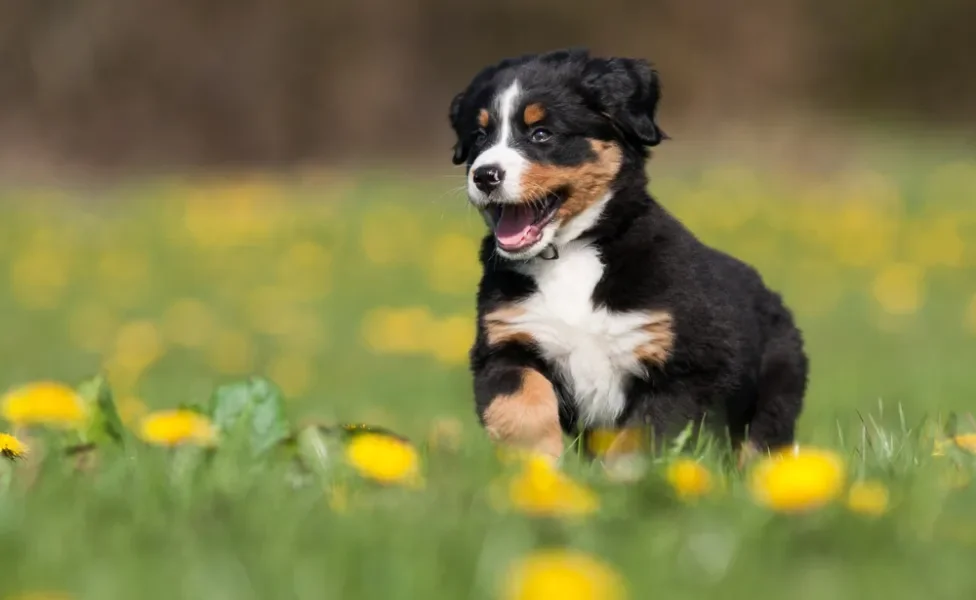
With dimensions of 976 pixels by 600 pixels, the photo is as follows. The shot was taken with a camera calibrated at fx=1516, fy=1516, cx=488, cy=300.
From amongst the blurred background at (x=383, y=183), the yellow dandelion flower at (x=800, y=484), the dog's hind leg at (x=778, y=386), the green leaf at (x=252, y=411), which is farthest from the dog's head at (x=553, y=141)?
the yellow dandelion flower at (x=800, y=484)

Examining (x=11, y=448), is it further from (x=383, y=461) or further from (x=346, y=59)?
(x=346, y=59)

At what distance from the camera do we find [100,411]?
A: 3133 millimetres

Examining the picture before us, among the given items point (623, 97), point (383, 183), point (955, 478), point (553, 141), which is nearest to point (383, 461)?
point (955, 478)

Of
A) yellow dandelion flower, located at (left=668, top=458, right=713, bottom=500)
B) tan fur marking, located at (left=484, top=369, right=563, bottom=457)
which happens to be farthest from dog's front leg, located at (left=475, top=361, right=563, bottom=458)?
yellow dandelion flower, located at (left=668, top=458, right=713, bottom=500)

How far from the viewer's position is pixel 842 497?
220 centimetres

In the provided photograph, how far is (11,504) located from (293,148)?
53.1 ft

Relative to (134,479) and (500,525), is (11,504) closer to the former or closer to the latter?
(134,479)

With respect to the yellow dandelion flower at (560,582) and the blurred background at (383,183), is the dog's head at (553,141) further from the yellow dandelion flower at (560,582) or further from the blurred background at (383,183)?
the yellow dandelion flower at (560,582)

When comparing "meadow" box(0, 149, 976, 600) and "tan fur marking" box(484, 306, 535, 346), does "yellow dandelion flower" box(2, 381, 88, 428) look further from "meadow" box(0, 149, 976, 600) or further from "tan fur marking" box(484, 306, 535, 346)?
"tan fur marking" box(484, 306, 535, 346)

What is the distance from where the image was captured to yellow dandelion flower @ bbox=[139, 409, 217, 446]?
263cm

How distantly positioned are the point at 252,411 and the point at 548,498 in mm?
1094

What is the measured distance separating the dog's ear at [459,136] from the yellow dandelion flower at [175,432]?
198cm

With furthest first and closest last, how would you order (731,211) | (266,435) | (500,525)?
(731,211) → (266,435) → (500,525)

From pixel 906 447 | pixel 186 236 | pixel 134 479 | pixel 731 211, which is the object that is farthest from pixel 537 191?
pixel 186 236
